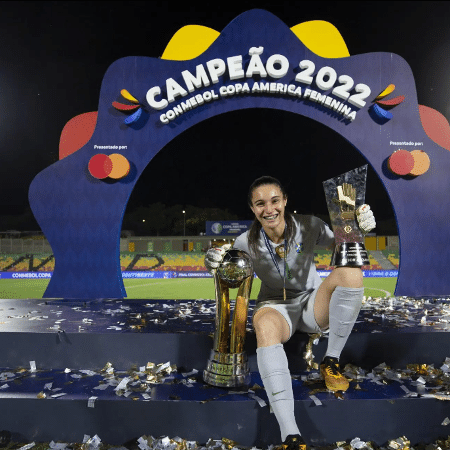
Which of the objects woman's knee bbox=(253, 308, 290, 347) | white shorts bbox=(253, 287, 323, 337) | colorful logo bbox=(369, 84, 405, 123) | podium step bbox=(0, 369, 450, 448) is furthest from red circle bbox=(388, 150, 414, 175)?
woman's knee bbox=(253, 308, 290, 347)

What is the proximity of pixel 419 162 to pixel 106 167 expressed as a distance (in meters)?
4.44

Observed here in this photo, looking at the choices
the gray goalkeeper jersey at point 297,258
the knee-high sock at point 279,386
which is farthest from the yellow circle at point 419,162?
the knee-high sock at point 279,386

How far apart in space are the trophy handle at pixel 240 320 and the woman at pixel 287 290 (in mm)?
99

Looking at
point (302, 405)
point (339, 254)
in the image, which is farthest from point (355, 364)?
point (339, 254)

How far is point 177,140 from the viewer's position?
3988cm

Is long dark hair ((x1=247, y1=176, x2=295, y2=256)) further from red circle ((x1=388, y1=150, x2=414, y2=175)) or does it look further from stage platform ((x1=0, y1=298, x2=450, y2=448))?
red circle ((x1=388, y1=150, x2=414, y2=175))

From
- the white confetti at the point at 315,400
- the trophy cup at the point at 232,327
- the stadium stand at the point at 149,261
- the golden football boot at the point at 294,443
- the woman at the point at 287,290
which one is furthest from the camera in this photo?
A: the stadium stand at the point at 149,261

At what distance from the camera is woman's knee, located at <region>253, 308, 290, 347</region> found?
1960mm

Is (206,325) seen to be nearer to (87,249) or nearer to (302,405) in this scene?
(302,405)

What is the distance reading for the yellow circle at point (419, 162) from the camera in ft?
16.9

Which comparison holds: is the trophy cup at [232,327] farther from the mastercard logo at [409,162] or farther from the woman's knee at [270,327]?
the mastercard logo at [409,162]

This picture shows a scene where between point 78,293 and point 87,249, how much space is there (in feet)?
2.10

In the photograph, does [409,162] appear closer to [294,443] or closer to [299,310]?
[299,310]

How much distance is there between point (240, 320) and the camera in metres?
2.26
